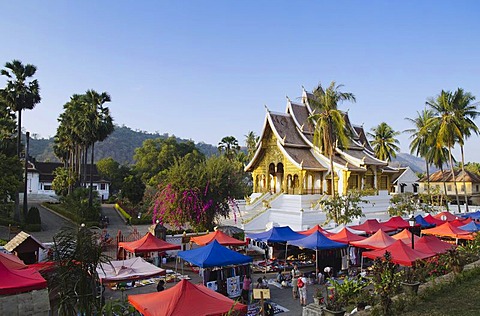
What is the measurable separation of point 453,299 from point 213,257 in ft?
21.2

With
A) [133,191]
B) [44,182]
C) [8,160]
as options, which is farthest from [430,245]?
[44,182]

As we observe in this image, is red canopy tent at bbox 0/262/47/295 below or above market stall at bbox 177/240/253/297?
above

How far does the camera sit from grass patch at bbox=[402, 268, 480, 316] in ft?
26.4

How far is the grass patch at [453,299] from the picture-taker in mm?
8055

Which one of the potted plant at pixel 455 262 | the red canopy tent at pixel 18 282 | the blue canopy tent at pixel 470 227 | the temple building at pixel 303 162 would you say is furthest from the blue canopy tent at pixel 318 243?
the temple building at pixel 303 162

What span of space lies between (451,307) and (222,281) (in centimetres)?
646

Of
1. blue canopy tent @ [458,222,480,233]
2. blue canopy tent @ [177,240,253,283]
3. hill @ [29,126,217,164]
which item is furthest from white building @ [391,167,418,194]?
hill @ [29,126,217,164]

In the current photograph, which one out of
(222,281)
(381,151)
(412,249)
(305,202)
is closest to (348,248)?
(412,249)

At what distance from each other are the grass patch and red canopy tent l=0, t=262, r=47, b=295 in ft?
24.6

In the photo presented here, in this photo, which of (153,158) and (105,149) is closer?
(153,158)

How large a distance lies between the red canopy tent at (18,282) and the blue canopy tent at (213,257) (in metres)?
4.73

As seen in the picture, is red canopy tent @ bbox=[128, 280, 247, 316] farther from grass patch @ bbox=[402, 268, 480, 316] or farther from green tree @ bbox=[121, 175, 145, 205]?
green tree @ bbox=[121, 175, 145, 205]

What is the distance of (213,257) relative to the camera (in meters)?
12.2

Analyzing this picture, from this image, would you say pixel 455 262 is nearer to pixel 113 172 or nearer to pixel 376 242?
pixel 376 242
